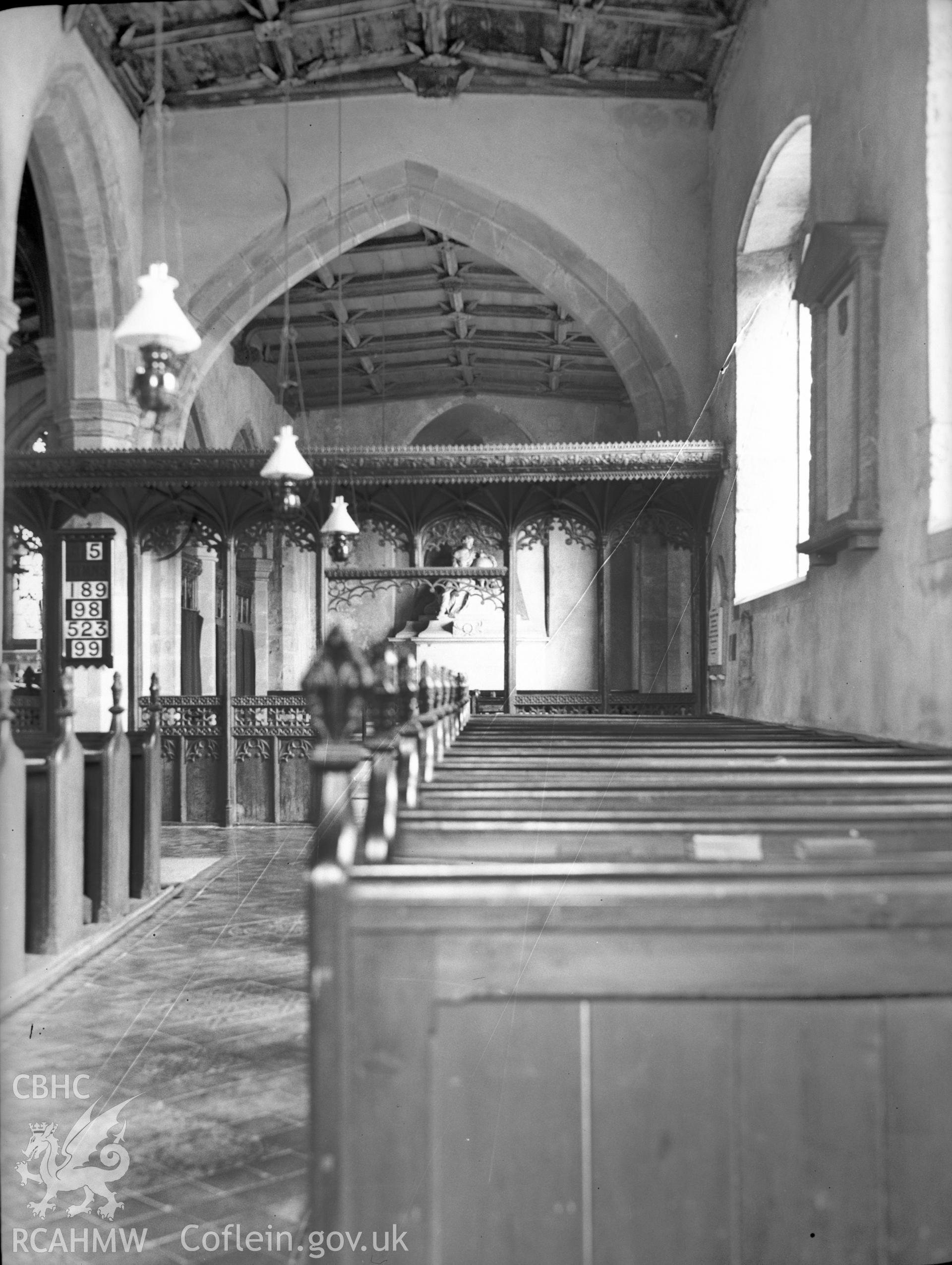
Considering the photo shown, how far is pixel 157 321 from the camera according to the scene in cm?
475

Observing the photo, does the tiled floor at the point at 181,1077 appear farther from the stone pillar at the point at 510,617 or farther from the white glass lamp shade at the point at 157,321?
the stone pillar at the point at 510,617

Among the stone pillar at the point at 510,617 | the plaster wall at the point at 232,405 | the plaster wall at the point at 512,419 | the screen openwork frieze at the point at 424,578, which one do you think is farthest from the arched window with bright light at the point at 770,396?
the plaster wall at the point at 512,419

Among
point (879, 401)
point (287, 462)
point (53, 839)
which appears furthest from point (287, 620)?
point (879, 401)

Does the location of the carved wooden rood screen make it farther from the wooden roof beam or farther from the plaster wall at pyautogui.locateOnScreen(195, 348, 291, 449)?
the wooden roof beam

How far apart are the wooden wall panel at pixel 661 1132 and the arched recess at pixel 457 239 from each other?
783 cm

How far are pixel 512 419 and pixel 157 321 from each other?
1085 centimetres

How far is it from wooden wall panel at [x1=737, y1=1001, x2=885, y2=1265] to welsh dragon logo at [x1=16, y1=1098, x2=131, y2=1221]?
1555mm

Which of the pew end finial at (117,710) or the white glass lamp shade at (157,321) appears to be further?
the pew end finial at (117,710)

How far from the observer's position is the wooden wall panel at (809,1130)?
1522mm

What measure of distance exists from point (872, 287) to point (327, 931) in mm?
4159

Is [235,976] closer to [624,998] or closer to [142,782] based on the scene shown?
[142,782]

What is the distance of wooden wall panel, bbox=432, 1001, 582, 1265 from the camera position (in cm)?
151

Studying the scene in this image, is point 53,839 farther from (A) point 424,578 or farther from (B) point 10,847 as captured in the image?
(A) point 424,578

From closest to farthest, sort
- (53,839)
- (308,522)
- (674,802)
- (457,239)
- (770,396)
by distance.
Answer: (674,802) → (53,839) → (770,396) → (308,522) → (457,239)
